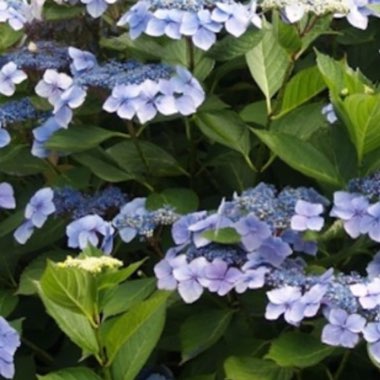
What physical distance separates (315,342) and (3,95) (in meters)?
0.72

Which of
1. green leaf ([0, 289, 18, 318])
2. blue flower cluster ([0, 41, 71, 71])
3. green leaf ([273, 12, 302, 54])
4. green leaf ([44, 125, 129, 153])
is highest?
green leaf ([273, 12, 302, 54])

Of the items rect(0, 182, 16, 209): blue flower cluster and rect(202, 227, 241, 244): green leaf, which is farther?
rect(0, 182, 16, 209): blue flower cluster

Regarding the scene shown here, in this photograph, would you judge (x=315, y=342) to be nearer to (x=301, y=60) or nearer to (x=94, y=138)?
(x=94, y=138)

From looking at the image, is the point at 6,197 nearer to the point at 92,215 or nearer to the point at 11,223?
the point at 11,223

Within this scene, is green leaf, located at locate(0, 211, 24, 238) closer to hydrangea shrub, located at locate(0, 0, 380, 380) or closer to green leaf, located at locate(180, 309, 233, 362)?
hydrangea shrub, located at locate(0, 0, 380, 380)

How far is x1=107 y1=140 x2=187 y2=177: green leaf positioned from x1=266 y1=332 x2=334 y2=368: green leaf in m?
0.42

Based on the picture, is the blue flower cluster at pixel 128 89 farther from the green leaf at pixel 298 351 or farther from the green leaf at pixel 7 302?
the green leaf at pixel 298 351

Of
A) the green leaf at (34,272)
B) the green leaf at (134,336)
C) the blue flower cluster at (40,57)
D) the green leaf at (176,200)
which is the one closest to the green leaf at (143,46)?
the blue flower cluster at (40,57)

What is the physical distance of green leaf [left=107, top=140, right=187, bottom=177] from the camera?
6.41 ft

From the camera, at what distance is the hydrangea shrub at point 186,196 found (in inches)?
64.1

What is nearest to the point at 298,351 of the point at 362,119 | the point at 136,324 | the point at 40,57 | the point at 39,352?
the point at 136,324

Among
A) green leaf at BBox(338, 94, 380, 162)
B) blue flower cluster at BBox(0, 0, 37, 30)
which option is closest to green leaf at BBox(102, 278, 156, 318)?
green leaf at BBox(338, 94, 380, 162)

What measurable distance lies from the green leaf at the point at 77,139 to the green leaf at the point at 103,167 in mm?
31

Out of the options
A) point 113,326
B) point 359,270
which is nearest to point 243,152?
point 359,270
